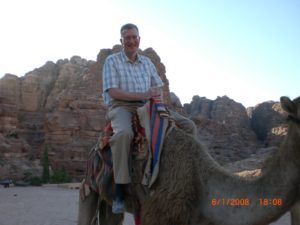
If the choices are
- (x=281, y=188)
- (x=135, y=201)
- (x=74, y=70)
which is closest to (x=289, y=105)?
(x=281, y=188)

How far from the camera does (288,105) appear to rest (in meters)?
3.50

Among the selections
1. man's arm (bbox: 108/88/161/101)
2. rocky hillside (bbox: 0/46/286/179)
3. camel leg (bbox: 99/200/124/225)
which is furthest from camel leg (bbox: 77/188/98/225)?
rocky hillside (bbox: 0/46/286/179)

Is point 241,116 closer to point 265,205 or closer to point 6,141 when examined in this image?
point 6,141

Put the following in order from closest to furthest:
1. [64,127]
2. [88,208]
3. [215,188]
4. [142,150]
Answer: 1. [215,188]
2. [142,150]
3. [88,208]
4. [64,127]

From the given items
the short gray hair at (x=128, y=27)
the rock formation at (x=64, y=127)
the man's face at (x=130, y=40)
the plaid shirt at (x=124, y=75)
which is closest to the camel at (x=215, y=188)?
the plaid shirt at (x=124, y=75)

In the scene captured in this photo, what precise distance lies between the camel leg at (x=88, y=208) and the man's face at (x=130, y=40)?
5.94ft

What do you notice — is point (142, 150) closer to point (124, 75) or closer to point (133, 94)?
point (133, 94)

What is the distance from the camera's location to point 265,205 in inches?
137

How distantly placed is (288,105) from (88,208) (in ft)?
9.66

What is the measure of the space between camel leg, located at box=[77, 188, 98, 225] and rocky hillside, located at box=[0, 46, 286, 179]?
121 feet

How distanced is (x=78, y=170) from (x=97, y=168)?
4955 centimetres
